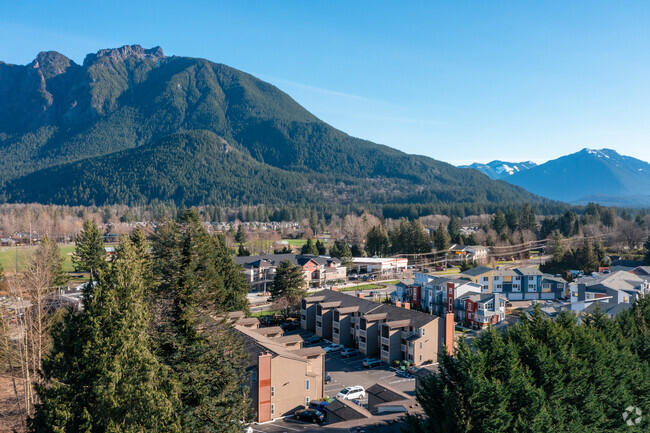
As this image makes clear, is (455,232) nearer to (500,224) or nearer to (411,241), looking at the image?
(500,224)

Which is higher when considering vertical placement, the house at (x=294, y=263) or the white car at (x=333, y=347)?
the house at (x=294, y=263)

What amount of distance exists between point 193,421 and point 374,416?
8680 mm

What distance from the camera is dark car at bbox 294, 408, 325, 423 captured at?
2292 centimetres

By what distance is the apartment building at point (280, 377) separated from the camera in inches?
926

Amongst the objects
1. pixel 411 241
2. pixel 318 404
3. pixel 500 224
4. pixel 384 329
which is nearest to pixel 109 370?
pixel 318 404

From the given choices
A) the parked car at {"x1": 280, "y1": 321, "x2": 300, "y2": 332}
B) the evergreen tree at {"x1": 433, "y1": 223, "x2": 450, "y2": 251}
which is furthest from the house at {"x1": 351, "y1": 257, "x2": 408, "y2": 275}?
the parked car at {"x1": 280, "y1": 321, "x2": 300, "y2": 332}

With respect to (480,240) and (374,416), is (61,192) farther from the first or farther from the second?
(374,416)

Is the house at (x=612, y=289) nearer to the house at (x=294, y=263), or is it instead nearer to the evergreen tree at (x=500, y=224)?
the house at (x=294, y=263)

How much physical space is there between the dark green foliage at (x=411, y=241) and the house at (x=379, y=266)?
6338 millimetres

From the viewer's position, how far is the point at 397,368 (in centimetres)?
3155

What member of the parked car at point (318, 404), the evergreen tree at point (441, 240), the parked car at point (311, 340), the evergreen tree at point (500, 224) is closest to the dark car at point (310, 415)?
the parked car at point (318, 404)

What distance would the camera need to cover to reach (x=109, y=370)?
441 inches

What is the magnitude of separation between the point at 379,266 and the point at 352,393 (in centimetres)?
4531

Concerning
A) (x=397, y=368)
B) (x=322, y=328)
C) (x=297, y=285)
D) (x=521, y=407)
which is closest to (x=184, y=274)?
(x=521, y=407)
